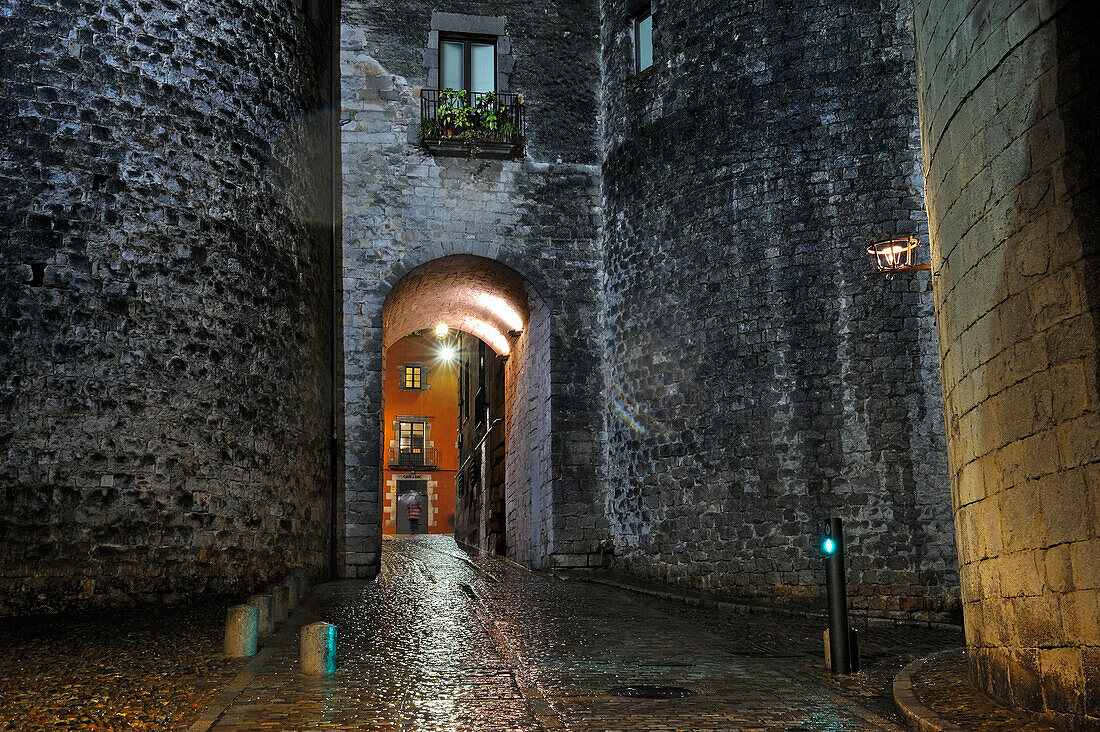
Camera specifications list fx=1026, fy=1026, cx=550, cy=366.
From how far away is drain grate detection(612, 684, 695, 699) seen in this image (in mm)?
5715

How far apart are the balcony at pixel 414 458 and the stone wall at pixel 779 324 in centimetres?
2268

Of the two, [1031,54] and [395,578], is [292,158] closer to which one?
[395,578]

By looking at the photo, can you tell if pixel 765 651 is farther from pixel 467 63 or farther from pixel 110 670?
pixel 467 63

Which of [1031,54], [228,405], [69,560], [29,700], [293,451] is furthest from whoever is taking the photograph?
[293,451]

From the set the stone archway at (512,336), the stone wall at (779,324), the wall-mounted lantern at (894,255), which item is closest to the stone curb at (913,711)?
the wall-mounted lantern at (894,255)

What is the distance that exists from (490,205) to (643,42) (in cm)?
347

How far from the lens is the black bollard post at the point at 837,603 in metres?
6.54

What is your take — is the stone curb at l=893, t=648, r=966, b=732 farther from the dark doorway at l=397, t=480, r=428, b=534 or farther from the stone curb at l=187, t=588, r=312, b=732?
the dark doorway at l=397, t=480, r=428, b=534

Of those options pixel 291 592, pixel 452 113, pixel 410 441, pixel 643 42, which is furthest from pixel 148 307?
pixel 410 441

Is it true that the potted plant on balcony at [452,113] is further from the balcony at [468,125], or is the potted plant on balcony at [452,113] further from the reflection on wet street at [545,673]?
the reflection on wet street at [545,673]

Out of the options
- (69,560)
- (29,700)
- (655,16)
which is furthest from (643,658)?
(655,16)

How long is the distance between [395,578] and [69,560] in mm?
5424

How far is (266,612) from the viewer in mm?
8164

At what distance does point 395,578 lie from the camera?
14.2m
